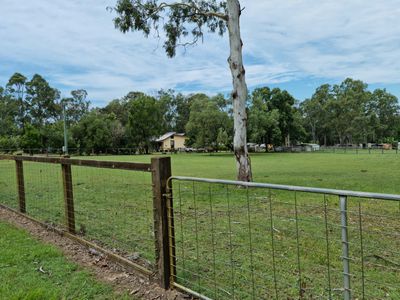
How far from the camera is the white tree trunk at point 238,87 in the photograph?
35.5 feet

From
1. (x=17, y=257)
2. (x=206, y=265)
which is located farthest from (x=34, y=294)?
(x=206, y=265)

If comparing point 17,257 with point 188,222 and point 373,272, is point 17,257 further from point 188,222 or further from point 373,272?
point 373,272

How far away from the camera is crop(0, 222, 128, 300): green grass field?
3.32 m

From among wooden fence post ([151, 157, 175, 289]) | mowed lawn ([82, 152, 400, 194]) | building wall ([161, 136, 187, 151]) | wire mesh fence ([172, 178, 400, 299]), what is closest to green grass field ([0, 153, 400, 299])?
wire mesh fence ([172, 178, 400, 299])

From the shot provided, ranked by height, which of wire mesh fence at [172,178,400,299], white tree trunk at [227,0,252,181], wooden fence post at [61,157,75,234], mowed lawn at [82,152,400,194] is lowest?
mowed lawn at [82,152,400,194]

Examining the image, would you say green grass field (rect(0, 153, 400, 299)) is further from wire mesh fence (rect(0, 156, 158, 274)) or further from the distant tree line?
the distant tree line

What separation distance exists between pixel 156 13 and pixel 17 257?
1090cm

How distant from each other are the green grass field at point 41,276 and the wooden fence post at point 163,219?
17.3 inches

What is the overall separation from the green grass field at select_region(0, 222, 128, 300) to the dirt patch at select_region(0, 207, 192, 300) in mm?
121

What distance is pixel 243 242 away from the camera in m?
4.87

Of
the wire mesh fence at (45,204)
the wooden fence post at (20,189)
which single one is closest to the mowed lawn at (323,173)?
the wire mesh fence at (45,204)

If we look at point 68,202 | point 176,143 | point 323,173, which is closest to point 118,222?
point 68,202

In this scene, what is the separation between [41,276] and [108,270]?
27.0 inches

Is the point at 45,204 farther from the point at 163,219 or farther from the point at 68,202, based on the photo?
the point at 163,219
